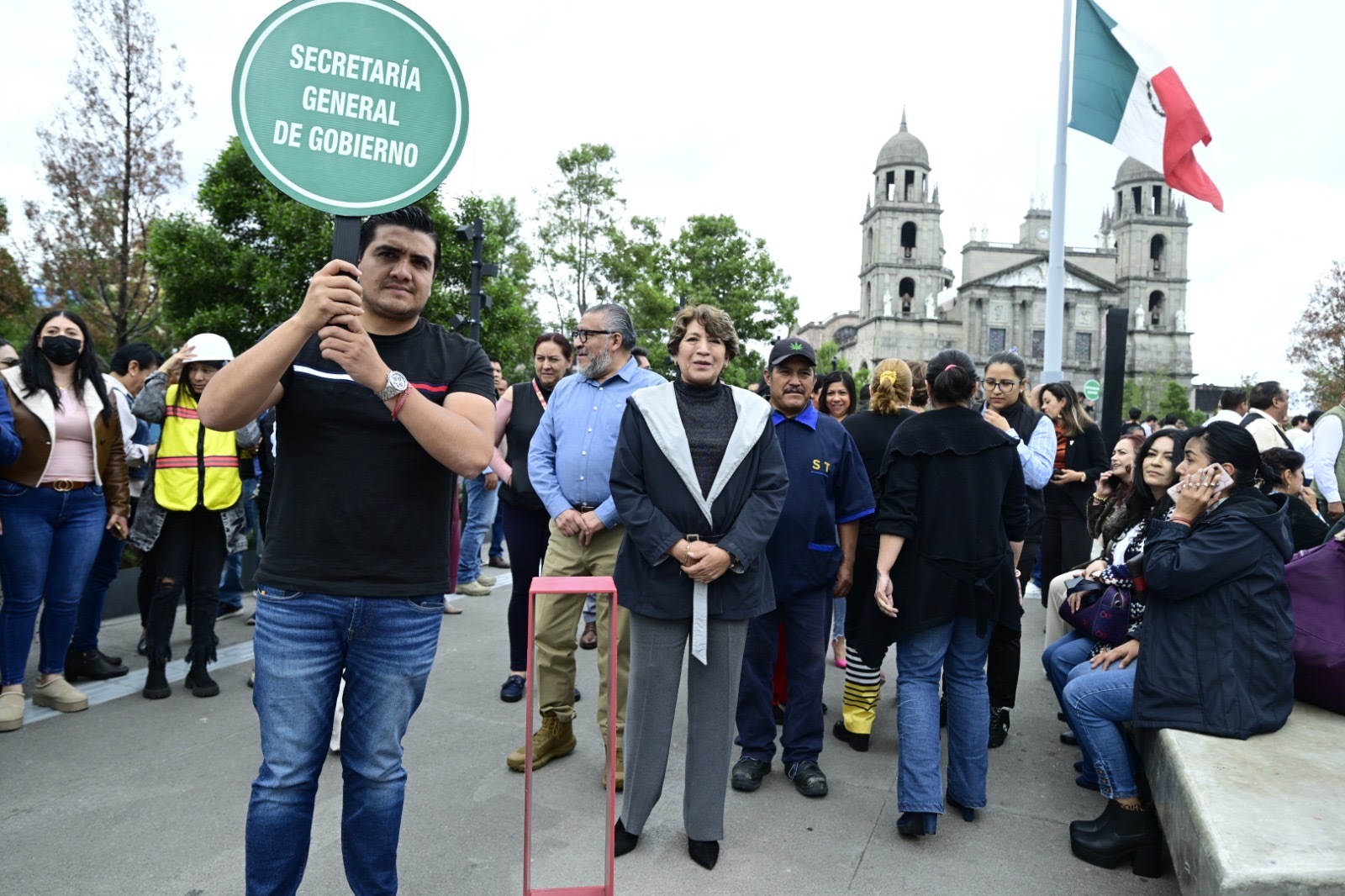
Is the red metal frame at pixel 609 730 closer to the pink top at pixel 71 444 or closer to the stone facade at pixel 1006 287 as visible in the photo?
the pink top at pixel 71 444

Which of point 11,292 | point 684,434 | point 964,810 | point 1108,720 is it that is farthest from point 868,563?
point 11,292

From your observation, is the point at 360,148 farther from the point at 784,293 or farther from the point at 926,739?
the point at 784,293

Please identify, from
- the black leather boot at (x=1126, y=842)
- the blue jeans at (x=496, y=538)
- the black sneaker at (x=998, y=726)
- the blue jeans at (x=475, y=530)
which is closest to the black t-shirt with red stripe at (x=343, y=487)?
the black leather boot at (x=1126, y=842)

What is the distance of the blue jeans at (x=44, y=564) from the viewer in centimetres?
470

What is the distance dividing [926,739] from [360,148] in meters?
3.19

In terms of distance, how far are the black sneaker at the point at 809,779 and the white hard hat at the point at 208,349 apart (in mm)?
3862

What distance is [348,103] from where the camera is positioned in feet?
6.92

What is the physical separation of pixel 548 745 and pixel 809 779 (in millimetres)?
1292

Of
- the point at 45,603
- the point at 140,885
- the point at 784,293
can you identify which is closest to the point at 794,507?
the point at 140,885

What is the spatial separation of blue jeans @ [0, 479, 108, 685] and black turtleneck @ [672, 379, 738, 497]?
12.1 feet

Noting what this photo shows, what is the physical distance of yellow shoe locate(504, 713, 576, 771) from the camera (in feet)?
14.0

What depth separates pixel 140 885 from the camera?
10.1 ft

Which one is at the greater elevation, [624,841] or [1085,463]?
[1085,463]

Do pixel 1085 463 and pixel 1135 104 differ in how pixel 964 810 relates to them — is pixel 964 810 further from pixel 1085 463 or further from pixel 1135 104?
pixel 1135 104
